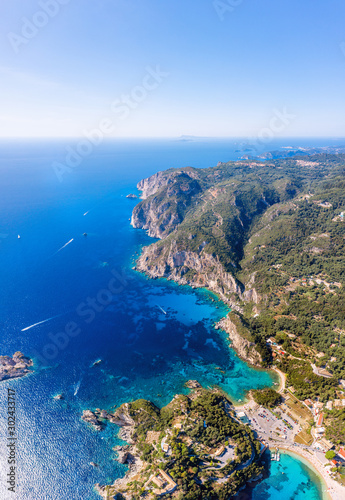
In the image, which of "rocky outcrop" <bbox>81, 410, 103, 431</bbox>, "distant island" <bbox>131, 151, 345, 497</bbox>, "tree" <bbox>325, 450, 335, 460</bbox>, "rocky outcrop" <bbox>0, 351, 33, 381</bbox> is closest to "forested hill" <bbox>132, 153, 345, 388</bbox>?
"distant island" <bbox>131, 151, 345, 497</bbox>

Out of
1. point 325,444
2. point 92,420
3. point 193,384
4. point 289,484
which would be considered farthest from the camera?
point 193,384

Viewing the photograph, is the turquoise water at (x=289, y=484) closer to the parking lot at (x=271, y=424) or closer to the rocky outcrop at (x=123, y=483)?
the parking lot at (x=271, y=424)

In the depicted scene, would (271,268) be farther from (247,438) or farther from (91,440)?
(91,440)

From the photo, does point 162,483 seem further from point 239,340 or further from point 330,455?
point 239,340

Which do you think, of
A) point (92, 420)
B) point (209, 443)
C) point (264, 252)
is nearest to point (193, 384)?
point (209, 443)

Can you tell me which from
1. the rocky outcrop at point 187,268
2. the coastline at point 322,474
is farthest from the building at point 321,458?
the rocky outcrop at point 187,268

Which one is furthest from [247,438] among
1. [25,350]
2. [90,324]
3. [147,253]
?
[147,253]
